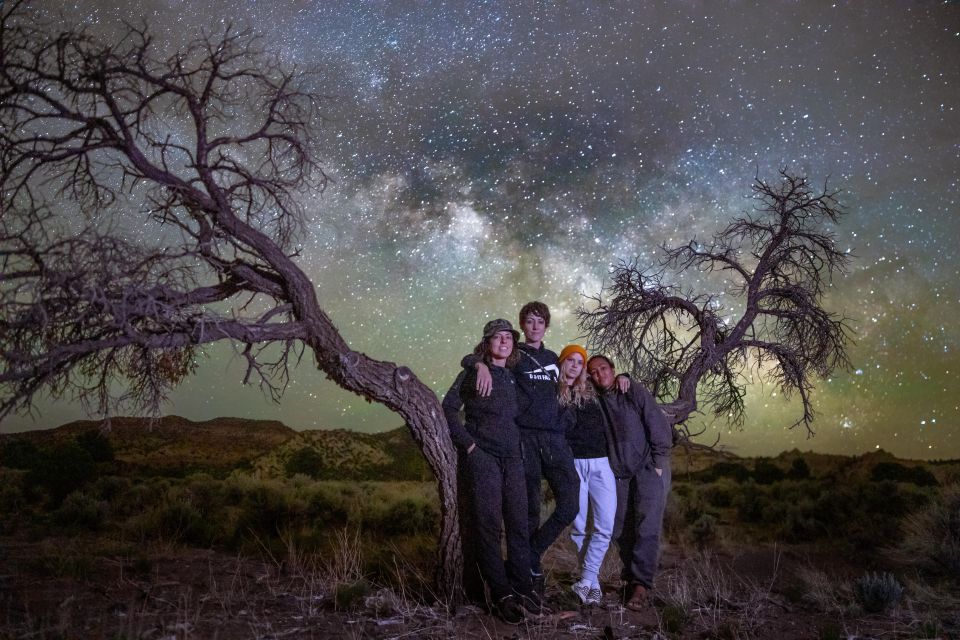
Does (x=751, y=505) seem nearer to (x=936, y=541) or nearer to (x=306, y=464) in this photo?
(x=936, y=541)

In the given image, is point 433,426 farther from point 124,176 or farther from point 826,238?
point 826,238

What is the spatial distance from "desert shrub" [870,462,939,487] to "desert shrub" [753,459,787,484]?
115 inches

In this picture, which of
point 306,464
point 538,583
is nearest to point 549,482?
point 538,583

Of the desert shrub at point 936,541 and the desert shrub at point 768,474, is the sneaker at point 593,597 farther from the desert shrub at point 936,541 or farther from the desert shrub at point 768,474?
the desert shrub at point 768,474

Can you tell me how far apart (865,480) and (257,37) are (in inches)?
747

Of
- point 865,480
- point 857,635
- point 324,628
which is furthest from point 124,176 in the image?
point 865,480

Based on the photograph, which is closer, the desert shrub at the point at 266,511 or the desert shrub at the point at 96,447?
the desert shrub at the point at 266,511

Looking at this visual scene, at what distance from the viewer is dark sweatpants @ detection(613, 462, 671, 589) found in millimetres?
6629

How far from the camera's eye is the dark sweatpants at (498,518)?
18.5ft

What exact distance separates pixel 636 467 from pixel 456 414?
2.15 m

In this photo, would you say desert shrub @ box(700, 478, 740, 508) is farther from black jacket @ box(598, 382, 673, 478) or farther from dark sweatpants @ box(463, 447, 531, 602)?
dark sweatpants @ box(463, 447, 531, 602)

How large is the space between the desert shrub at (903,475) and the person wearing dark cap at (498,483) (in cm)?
1538

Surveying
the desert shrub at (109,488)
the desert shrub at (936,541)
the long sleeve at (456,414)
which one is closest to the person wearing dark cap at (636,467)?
the long sleeve at (456,414)

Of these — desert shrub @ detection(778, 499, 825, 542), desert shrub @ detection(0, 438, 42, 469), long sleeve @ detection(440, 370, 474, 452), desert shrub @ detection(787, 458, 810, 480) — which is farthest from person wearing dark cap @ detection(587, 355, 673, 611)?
desert shrub @ detection(787, 458, 810, 480)
